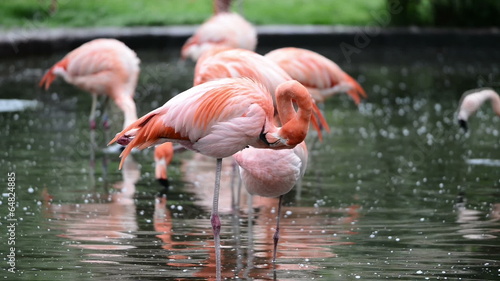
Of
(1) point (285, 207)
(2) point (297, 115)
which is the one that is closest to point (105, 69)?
(1) point (285, 207)

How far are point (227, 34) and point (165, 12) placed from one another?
905cm

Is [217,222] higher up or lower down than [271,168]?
lower down

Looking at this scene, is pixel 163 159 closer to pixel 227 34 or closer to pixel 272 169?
pixel 272 169

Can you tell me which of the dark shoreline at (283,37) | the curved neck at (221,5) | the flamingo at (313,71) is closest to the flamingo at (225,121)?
the flamingo at (313,71)

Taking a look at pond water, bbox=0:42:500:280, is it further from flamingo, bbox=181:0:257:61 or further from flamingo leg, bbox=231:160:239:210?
flamingo, bbox=181:0:257:61

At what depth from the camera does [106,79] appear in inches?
369

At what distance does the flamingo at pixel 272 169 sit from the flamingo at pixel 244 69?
1224mm

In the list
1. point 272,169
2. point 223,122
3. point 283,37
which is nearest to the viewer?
point 223,122

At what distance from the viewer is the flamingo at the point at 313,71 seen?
886 cm

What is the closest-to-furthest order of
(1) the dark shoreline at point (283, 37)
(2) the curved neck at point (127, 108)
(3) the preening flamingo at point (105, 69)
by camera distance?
(2) the curved neck at point (127, 108), (3) the preening flamingo at point (105, 69), (1) the dark shoreline at point (283, 37)

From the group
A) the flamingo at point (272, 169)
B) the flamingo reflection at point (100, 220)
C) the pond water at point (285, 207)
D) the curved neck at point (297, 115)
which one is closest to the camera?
the curved neck at point (297, 115)

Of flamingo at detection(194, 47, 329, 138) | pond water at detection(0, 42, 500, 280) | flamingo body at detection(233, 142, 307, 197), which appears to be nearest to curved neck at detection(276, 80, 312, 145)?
flamingo body at detection(233, 142, 307, 197)

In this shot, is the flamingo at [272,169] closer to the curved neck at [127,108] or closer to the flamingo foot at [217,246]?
the flamingo foot at [217,246]

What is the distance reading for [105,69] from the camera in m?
9.40
